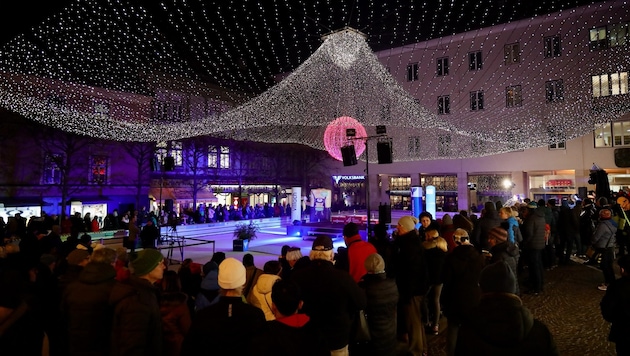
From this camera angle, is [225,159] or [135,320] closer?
[135,320]

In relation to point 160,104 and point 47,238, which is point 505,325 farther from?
point 160,104

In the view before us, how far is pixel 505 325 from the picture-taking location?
2.16 meters

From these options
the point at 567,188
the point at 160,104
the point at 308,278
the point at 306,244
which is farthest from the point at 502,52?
the point at 308,278

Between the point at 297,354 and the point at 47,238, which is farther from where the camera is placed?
the point at 47,238

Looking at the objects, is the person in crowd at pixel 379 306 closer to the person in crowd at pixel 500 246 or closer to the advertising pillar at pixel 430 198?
the person in crowd at pixel 500 246

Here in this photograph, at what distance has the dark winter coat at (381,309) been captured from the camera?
13.0 feet

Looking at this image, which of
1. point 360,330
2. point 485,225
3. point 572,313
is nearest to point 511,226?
point 485,225

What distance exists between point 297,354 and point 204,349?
646 millimetres

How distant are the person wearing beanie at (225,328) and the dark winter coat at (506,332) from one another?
1396mm

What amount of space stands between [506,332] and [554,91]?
88.6 feet

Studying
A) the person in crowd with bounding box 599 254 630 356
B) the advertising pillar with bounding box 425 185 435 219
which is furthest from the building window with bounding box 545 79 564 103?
the person in crowd with bounding box 599 254 630 356

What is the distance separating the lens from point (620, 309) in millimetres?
3266

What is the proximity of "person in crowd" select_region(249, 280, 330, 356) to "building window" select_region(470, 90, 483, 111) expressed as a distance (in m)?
29.1

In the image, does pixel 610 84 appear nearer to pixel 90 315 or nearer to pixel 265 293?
pixel 265 293
